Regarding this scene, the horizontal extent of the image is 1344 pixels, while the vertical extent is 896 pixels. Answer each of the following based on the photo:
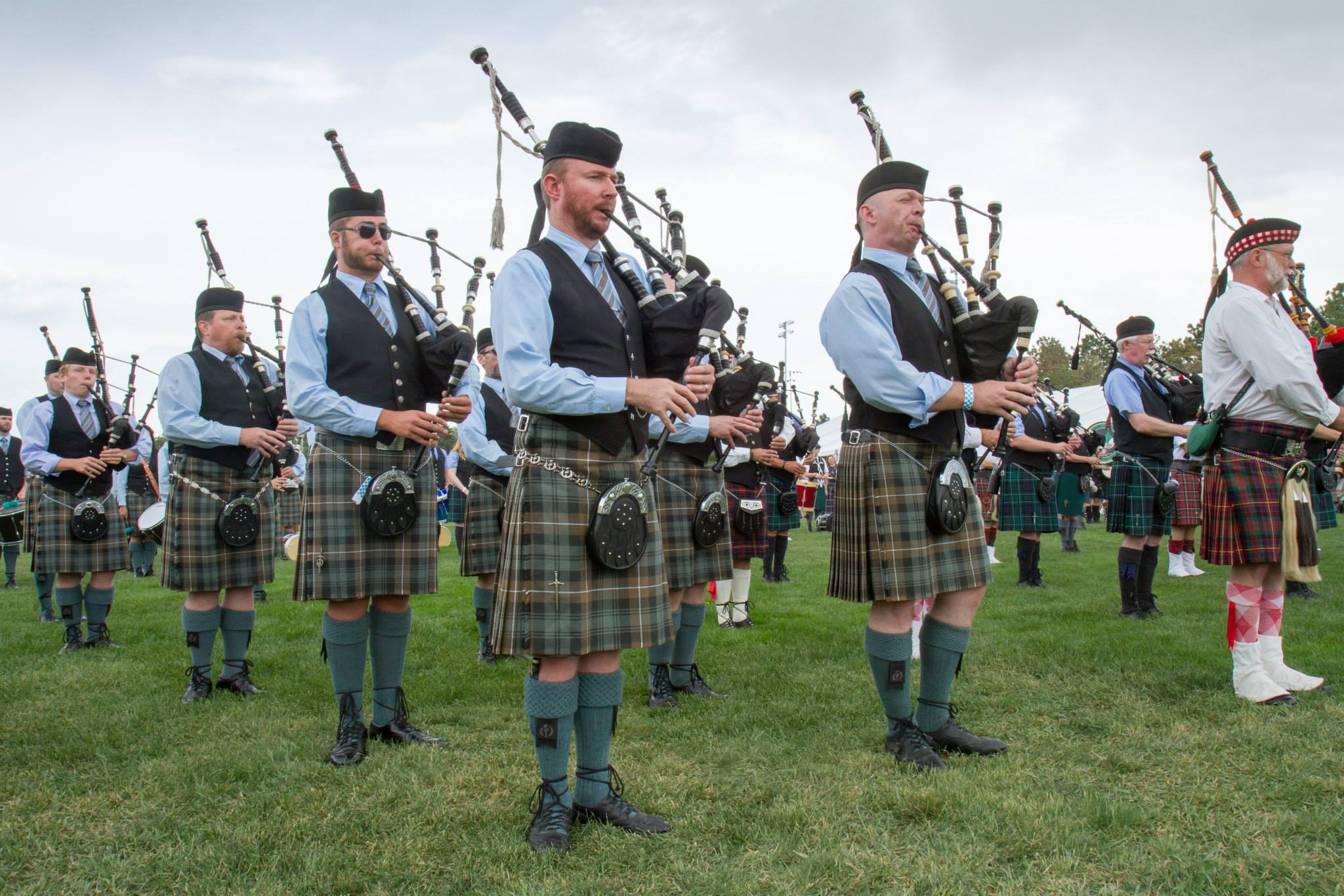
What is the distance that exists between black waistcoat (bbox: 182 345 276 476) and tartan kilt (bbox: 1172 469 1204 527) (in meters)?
5.67

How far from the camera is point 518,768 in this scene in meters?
2.79

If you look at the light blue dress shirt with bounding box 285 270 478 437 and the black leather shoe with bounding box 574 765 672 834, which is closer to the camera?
the black leather shoe with bounding box 574 765 672 834

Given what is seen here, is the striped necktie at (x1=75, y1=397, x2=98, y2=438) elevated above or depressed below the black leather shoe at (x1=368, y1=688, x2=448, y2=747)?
above

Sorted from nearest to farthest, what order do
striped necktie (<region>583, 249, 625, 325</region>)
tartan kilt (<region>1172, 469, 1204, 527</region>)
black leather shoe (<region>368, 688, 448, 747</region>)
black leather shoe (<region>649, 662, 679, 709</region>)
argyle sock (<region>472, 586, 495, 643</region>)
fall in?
striped necktie (<region>583, 249, 625, 325</region>) < black leather shoe (<region>368, 688, 448, 747</region>) < black leather shoe (<region>649, 662, 679, 709</region>) < argyle sock (<region>472, 586, 495, 643</region>) < tartan kilt (<region>1172, 469, 1204, 527</region>)

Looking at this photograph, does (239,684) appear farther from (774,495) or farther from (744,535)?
(774,495)

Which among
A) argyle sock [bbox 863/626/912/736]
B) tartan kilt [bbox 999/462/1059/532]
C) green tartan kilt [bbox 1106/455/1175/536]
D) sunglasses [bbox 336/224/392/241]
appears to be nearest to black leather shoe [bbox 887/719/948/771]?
argyle sock [bbox 863/626/912/736]

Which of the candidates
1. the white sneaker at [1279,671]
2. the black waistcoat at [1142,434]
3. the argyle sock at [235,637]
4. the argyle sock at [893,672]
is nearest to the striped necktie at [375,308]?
the argyle sock at [235,637]

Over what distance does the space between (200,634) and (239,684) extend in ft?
0.90

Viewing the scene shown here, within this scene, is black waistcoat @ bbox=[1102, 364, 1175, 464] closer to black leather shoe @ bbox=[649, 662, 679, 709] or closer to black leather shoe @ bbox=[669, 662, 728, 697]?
black leather shoe @ bbox=[669, 662, 728, 697]

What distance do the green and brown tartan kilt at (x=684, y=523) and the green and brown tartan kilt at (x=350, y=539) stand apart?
1.02m

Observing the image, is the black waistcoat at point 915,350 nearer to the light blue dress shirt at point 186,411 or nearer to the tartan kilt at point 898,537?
the tartan kilt at point 898,537

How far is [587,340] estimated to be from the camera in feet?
7.72

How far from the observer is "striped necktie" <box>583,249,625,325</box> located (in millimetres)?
2432

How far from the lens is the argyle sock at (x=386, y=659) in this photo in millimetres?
3166
